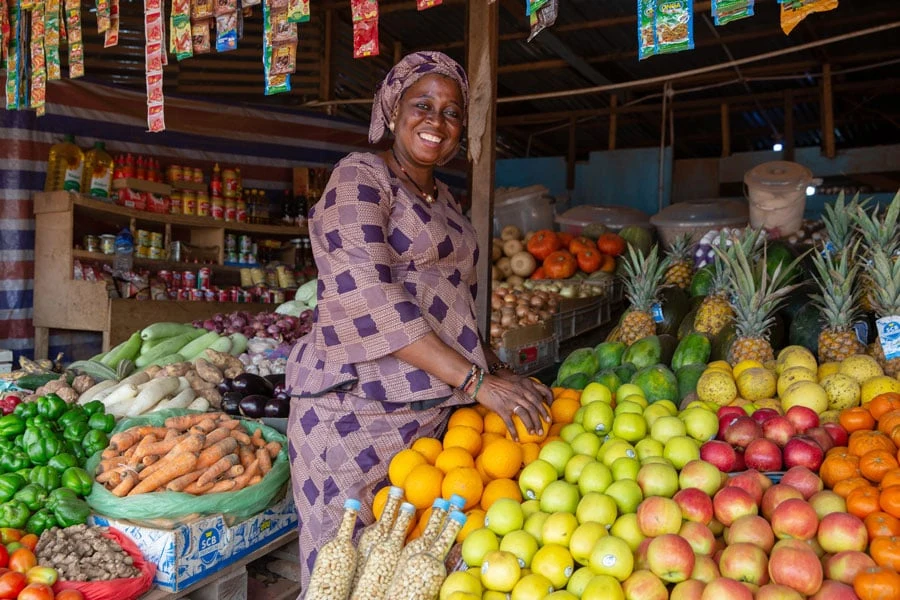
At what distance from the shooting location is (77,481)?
2.67 meters

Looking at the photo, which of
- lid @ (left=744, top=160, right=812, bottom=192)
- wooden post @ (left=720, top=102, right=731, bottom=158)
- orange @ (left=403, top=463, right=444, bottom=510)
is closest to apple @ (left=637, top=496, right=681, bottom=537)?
orange @ (left=403, top=463, right=444, bottom=510)

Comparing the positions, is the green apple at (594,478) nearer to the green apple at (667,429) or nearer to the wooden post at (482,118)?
the green apple at (667,429)

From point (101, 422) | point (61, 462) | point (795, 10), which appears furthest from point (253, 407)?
point (795, 10)

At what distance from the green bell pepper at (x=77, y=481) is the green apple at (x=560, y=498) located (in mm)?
1875

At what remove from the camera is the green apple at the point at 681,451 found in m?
1.78

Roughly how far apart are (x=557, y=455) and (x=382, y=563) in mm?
526

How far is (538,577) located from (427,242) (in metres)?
0.98

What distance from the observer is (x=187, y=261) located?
6129 mm

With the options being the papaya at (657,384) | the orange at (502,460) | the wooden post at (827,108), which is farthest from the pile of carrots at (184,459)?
the wooden post at (827,108)

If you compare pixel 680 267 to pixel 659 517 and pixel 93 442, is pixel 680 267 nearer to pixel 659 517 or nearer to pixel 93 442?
pixel 659 517

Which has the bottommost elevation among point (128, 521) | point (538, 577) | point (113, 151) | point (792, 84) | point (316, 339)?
point (128, 521)

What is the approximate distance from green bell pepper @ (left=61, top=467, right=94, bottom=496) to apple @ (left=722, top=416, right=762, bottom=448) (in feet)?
7.47

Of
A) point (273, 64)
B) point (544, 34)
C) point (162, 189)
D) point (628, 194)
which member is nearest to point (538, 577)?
point (273, 64)

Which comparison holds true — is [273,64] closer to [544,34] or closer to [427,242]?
[427,242]
